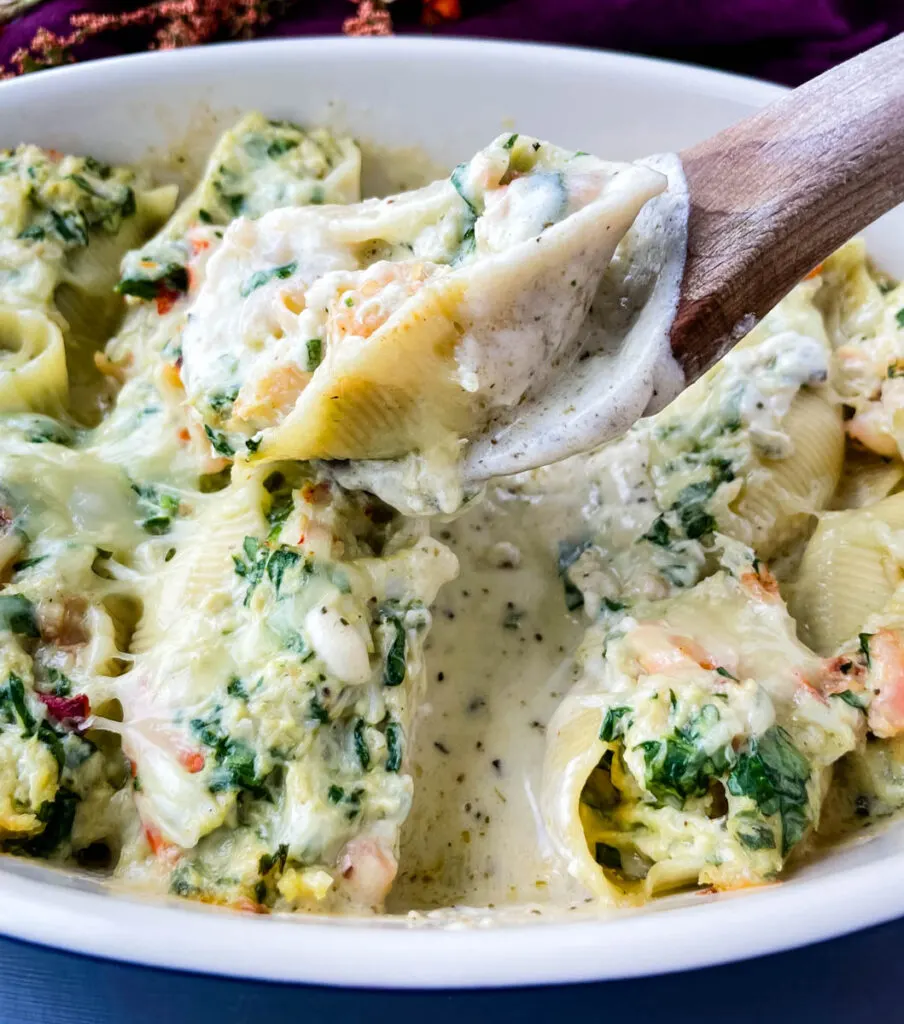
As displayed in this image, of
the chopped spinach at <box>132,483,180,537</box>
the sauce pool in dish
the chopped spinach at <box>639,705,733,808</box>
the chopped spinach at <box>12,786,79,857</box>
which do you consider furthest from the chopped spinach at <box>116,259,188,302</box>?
the chopped spinach at <box>639,705,733,808</box>

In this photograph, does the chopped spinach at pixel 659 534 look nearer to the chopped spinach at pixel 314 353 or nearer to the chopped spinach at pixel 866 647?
the chopped spinach at pixel 866 647

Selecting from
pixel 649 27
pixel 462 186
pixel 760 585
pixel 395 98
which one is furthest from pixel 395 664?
pixel 649 27

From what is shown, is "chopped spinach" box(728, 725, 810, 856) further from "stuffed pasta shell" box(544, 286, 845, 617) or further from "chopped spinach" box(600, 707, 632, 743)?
"stuffed pasta shell" box(544, 286, 845, 617)

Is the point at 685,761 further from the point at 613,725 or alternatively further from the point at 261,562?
the point at 261,562

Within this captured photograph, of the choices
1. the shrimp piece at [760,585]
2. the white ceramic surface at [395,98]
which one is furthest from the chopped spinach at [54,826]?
the white ceramic surface at [395,98]

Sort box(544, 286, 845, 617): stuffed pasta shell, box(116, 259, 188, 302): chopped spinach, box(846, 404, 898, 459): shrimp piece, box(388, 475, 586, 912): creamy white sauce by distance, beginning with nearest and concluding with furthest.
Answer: box(388, 475, 586, 912): creamy white sauce
box(544, 286, 845, 617): stuffed pasta shell
box(846, 404, 898, 459): shrimp piece
box(116, 259, 188, 302): chopped spinach

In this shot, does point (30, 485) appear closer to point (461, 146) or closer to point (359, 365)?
point (359, 365)
